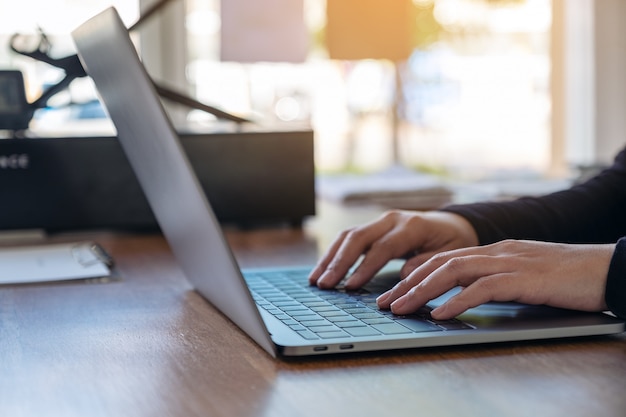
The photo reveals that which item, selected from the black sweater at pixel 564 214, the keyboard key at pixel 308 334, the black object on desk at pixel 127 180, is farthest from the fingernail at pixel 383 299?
the black object on desk at pixel 127 180

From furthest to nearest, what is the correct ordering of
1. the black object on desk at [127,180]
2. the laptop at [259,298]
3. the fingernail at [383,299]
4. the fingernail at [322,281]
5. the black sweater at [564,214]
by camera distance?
the black object on desk at [127,180]
the black sweater at [564,214]
the fingernail at [322,281]
the fingernail at [383,299]
the laptop at [259,298]

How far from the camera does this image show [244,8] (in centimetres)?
198

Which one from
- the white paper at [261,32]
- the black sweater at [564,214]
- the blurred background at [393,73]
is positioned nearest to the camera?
the black sweater at [564,214]

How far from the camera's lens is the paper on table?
1.24m

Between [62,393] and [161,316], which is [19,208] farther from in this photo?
[62,393]

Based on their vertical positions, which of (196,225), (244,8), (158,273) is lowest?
(158,273)

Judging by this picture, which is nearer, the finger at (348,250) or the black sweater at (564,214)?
the finger at (348,250)

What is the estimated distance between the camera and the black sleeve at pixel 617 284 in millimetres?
844

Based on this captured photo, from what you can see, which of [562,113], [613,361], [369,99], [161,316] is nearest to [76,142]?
[161,316]

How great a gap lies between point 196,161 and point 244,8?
0.47 meters

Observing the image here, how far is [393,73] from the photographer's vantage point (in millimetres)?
3975

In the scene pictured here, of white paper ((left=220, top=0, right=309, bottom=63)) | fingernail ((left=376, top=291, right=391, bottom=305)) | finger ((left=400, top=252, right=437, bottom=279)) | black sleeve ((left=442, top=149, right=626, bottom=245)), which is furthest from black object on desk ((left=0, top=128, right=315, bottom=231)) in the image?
fingernail ((left=376, top=291, right=391, bottom=305))

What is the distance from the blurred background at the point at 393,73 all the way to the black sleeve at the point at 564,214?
29.0 inches

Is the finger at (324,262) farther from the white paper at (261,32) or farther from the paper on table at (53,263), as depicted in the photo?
the white paper at (261,32)
